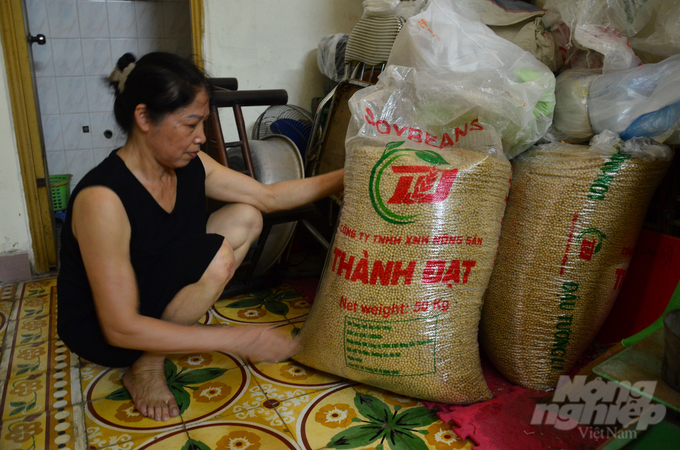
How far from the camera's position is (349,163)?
1.18 m

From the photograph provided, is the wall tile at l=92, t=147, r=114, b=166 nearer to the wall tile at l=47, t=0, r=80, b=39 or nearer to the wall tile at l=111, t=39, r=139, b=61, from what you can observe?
the wall tile at l=111, t=39, r=139, b=61

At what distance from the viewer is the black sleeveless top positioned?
1.05 m

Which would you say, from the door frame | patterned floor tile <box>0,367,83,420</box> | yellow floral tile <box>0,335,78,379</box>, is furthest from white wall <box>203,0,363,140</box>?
patterned floor tile <box>0,367,83,420</box>

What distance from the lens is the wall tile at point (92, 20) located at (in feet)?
9.24

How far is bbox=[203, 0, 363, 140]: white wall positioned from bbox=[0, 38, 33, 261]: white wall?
2.61ft

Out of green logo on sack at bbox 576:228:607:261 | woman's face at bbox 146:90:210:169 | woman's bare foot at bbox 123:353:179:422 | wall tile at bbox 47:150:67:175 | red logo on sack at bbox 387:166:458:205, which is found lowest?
woman's bare foot at bbox 123:353:179:422

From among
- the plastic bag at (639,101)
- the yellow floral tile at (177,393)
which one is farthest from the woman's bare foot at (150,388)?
the plastic bag at (639,101)

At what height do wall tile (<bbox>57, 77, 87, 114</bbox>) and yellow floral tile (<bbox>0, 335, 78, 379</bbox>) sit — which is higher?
wall tile (<bbox>57, 77, 87, 114</bbox>)

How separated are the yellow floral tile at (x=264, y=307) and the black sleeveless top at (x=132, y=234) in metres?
0.48

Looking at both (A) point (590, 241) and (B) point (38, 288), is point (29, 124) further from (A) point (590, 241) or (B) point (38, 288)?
(A) point (590, 241)

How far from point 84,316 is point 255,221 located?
19.6 inches

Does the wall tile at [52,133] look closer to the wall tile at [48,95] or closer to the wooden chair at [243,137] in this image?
the wall tile at [48,95]

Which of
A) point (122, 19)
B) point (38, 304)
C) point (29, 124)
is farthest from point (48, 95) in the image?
point (38, 304)

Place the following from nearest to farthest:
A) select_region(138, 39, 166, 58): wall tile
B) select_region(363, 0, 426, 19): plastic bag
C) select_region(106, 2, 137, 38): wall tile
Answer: select_region(363, 0, 426, 19): plastic bag → select_region(106, 2, 137, 38): wall tile → select_region(138, 39, 166, 58): wall tile
